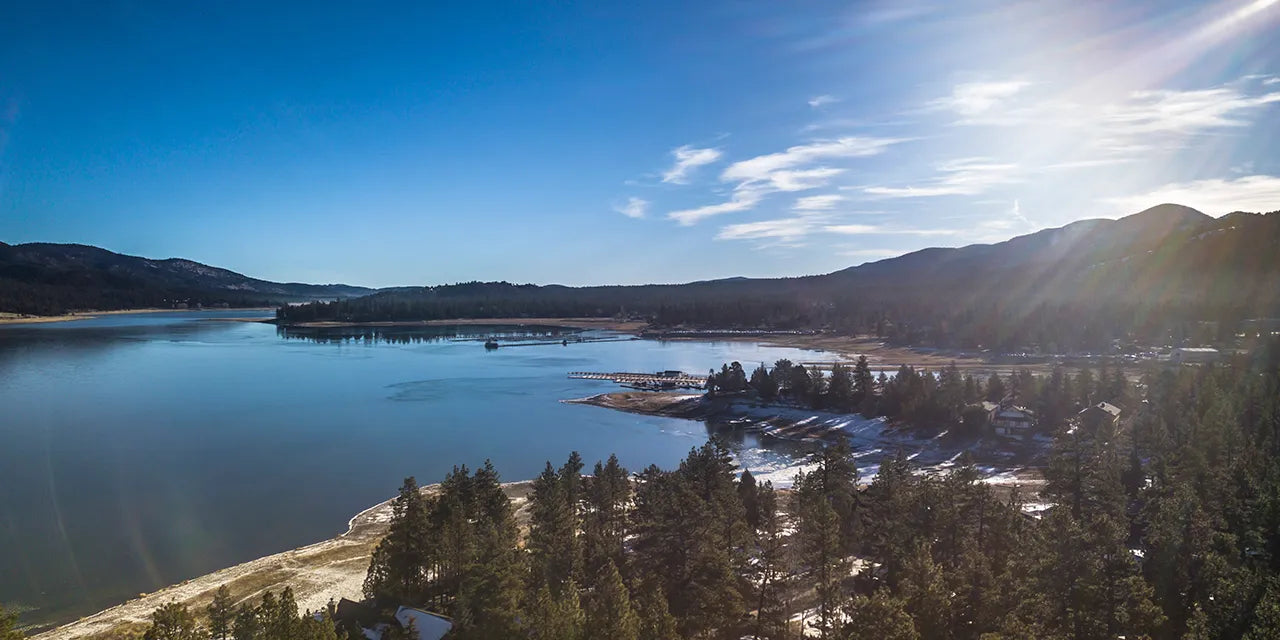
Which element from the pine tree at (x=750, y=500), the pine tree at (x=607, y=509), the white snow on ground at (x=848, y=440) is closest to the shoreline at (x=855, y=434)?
the white snow on ground at (x=848, y=440)

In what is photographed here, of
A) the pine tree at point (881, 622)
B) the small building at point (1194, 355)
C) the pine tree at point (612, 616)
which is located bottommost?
the pine tree at point (612, 616)

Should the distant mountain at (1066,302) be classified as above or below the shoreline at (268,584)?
above

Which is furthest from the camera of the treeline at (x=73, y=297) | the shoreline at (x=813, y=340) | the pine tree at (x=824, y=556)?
the treeline at (x=73, y=297)

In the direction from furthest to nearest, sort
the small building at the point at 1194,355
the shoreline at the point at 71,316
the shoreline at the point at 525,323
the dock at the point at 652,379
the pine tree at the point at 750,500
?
the shoreline at the point at 525,323 → the shoreline at the point at 71,316 → the dock at the point at 652,379 → the small building at the point at 1194,355 → the pine tree at the point at 750,500

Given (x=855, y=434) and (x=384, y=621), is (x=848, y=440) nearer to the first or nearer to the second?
(x=855, y=434)

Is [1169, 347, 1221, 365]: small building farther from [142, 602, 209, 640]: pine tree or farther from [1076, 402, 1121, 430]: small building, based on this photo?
[142, 602, 209, 640]: pine tree

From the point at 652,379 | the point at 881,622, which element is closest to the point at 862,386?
the point at 652,379

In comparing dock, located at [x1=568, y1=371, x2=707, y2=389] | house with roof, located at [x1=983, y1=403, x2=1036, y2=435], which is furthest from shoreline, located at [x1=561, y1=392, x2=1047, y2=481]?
dock, located at [x1=568, y1=371, x2=707, y2=389]

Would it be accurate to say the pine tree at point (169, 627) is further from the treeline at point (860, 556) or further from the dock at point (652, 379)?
the dock at point (652, 379)
